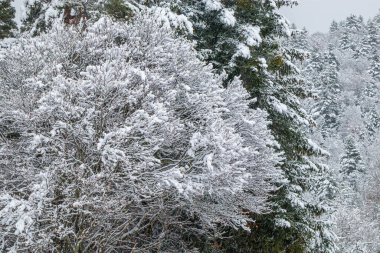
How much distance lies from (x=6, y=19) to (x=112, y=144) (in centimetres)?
1601

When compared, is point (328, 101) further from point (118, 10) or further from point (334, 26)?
point (334, 26)

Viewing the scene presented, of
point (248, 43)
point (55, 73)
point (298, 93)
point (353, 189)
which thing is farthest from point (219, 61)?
point (353, 189)

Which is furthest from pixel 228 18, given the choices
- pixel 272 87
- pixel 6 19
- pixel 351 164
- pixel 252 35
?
pixel 351 164

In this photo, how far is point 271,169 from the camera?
998 centimetres

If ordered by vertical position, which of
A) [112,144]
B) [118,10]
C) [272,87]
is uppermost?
[118,10]

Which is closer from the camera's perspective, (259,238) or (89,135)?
(89,135)

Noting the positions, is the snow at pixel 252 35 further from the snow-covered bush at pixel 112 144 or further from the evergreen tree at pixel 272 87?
the snow-covered bush at pixel 112 144

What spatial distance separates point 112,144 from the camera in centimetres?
743

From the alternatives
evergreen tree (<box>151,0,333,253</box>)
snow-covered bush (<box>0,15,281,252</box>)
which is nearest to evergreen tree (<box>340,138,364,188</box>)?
evergreen tree (<box>151,0,333,253</box>)

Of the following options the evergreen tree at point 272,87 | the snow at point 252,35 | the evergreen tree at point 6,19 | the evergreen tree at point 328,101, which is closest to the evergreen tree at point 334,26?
the evergreen tree at point 328,101

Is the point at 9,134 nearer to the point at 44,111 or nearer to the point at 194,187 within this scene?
the point at 44,111

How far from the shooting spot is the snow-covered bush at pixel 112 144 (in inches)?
291

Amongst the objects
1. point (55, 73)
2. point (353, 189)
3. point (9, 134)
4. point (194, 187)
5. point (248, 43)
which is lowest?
point (353, 189)

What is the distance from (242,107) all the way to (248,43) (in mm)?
3011
